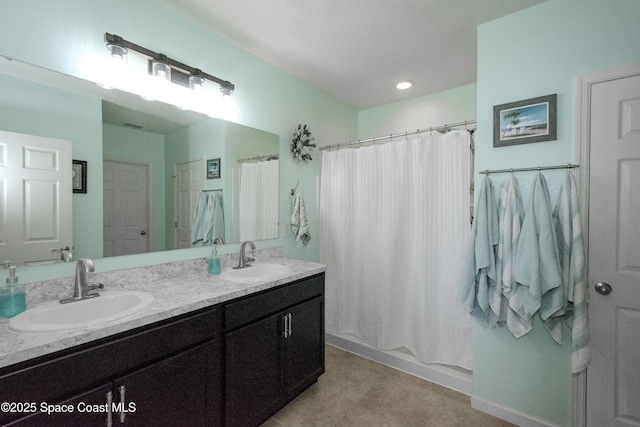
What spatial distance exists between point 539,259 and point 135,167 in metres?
2.43

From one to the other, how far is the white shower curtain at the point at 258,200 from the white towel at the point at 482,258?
5.14 feet

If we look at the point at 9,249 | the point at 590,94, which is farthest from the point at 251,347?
the point at 590,94

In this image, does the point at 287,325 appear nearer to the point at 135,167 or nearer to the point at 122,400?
the point at 122,400

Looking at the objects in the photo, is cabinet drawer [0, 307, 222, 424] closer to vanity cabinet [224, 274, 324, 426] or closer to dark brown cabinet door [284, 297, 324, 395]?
vanity cabinet [224, 274, 324, 426]

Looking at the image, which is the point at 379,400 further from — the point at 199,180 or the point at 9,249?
the point at 9,249

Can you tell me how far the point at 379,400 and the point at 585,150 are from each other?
6.70 feet

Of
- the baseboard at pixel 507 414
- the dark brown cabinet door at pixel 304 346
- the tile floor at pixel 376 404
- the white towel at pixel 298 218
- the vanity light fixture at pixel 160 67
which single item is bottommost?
the tile floor at pixel 376 404

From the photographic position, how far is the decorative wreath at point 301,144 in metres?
2.70

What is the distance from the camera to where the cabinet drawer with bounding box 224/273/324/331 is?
152cm

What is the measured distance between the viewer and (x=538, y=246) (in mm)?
1626

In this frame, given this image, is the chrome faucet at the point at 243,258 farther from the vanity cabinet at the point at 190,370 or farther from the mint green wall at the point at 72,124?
the mint green wall at the point at 72,124

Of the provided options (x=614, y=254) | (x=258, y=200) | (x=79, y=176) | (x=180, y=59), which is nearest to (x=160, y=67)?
(x=180, y=59)

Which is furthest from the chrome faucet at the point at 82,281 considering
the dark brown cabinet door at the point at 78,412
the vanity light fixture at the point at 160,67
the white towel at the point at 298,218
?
the white towel at the point at 298,218

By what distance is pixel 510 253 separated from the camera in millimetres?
1744
